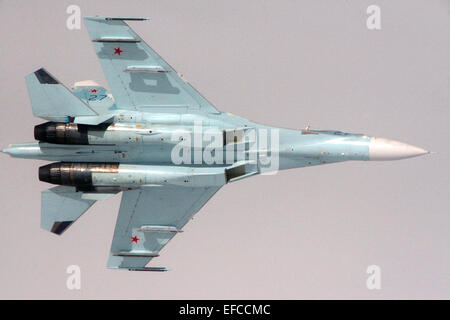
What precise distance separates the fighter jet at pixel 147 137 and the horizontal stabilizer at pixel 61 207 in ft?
0.82

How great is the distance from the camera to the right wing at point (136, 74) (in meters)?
10.1

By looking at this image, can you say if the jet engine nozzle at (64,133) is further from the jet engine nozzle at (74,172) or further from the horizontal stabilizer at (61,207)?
the horizontal stabilizer at (61,207)

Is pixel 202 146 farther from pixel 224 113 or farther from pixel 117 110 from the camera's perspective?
Answer: pixel 117 110

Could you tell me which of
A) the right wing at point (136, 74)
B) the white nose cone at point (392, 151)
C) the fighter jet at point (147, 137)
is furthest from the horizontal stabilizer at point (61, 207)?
the white nose cone at point (392, 151)

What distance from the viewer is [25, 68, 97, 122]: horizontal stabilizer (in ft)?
33.0

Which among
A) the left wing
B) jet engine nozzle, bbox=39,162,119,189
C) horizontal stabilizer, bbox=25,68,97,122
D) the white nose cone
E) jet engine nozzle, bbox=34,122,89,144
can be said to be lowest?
the left wing

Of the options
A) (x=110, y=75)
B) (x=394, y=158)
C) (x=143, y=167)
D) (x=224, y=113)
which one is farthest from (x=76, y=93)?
(x=394, y=158)

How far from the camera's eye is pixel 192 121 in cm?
1012

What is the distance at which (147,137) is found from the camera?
1002 cm

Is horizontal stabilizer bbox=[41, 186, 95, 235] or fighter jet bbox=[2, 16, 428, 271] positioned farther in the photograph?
horizontal stabilizer bbox=[41, 186, 95, 235]

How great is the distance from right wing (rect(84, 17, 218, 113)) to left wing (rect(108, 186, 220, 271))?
1.22 meters

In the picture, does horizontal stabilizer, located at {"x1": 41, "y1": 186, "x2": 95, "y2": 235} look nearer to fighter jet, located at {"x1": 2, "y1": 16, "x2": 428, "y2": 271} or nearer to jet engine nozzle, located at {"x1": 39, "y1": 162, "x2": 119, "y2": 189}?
fighter jet, located at {"x1": 2, "y1": 16, "x2": 428, "y2": 271}

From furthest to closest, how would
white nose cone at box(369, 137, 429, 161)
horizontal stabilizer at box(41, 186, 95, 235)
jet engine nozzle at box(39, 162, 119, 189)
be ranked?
horizontal stabilizer at box(41, 186, 95, 235)
jet engine nozzle at box(39, 162, 119, 189)
white nose cone at box(369, 137, 429, 161)

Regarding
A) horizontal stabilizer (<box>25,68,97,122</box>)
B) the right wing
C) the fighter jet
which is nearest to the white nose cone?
the fighter jet
